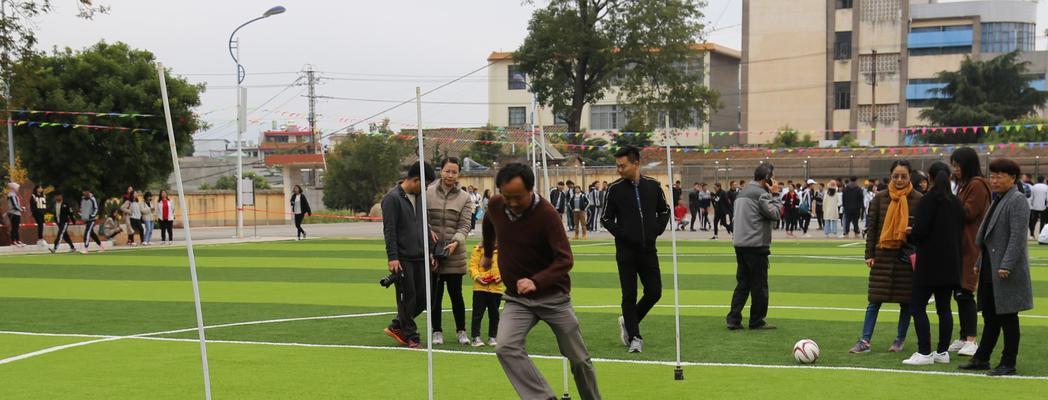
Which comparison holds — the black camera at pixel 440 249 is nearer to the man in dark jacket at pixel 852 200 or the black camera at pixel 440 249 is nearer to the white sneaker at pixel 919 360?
the white sneaker at pixel 919 360

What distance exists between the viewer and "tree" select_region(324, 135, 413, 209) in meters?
63.1

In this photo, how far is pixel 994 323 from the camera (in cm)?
948

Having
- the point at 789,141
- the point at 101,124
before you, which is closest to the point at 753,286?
the point at 101,124

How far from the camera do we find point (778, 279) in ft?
64.1

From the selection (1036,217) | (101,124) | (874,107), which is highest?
(874,107)

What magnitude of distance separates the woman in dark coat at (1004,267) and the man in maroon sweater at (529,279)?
372cm

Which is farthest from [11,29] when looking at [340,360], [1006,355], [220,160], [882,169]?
[220,160]

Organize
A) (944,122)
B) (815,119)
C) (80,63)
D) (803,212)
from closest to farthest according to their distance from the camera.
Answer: (803,212), (80,63), (944,122), (815,119)

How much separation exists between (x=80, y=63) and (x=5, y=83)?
30.7 feet

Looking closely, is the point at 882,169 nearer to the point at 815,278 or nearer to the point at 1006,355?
the point at 815,278

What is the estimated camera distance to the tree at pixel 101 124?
3825 centimetres

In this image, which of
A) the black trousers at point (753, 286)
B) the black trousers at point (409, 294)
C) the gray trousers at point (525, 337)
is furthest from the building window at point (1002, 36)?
the gray trousers at point (525, 337)

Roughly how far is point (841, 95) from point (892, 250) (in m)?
67.7

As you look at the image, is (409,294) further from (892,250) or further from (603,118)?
(603,118)
